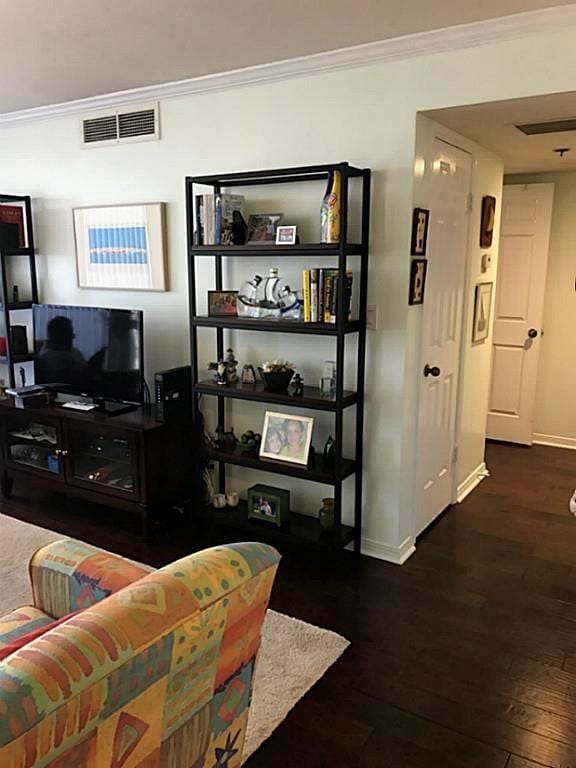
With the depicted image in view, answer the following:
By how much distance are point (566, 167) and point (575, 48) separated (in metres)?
2.35

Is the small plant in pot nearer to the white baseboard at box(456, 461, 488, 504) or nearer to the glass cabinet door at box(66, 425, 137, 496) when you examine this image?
the glass cabinet door at box(66, 425, 137, 496)

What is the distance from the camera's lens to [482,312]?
3.95 metres

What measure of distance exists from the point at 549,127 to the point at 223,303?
188 centimetres

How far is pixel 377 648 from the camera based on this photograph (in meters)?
2.39

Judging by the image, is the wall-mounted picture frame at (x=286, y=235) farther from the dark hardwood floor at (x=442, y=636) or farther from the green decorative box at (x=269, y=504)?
the dark hardwood floor at (x=442, y=636)

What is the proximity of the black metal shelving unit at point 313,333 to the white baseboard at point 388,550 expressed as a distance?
0.21 ft

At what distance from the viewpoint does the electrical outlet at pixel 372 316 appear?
290cm

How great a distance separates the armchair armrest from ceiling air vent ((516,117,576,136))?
2747 mm

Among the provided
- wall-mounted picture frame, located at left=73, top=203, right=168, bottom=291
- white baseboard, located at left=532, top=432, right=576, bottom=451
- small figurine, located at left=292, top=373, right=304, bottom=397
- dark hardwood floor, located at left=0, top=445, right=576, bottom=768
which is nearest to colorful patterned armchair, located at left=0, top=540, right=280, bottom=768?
dark hardwood floor, located at left=0, top=445, right=576, bottom=768

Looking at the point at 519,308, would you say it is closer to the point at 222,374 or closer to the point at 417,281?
the point at 417,281

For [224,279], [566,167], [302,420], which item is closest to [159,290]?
[224,279]

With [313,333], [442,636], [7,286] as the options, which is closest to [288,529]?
[442,636]

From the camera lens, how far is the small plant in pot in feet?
9.82

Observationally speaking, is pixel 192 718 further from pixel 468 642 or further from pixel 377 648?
pixel 468 642
